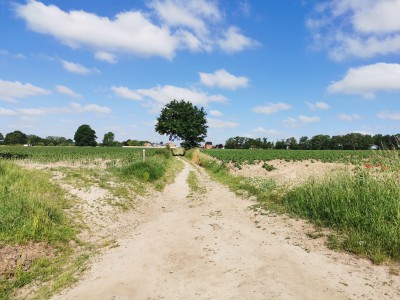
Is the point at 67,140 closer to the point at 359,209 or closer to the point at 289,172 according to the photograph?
the point at 289,172

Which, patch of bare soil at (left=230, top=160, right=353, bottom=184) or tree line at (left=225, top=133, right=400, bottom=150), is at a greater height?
tree line at (left=225, top=133, right=400, bottom=150)

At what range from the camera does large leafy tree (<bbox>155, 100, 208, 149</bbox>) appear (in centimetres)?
6325

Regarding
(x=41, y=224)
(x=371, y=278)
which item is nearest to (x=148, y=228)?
(x=41, y=224)

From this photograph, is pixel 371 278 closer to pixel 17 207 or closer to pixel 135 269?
pixel 135 269

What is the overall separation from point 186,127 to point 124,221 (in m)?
53.4

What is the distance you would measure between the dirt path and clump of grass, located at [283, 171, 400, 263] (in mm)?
560

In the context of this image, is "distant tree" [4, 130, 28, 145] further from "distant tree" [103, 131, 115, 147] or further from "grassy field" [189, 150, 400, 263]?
"grassy field" [189, 150, 400, 263]

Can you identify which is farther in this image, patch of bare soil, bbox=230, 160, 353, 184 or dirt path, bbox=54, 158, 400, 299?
patch of bare soil, bbox=230, 160, 353, 184

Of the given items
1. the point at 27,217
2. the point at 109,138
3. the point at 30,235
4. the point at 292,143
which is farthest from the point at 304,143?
the point at 30,235

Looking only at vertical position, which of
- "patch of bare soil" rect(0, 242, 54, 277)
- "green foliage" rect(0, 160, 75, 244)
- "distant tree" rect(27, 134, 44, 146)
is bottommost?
"patch of bare soil" rect(0, 242, 54, 277)

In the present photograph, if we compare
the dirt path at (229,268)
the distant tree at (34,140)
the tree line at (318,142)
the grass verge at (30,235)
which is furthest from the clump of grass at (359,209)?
the distant tree at (34,140)

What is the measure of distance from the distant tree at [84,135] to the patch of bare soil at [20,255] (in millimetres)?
108200

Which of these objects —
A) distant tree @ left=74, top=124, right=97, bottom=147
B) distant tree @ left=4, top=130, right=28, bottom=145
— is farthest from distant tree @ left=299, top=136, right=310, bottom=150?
distant tree @ left=4, top=130, right=28, bottom=145

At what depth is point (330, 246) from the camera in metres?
6.89
